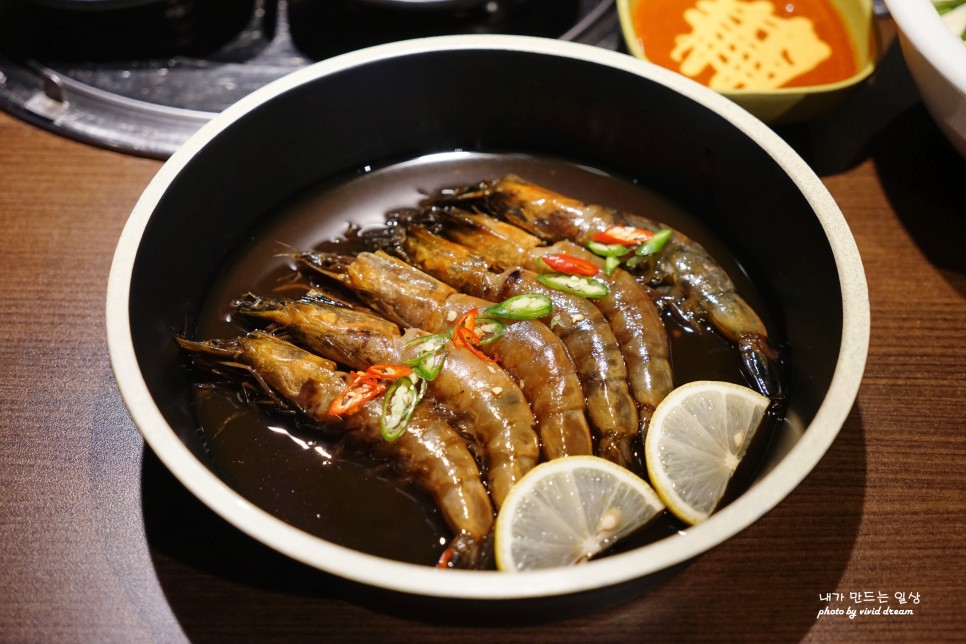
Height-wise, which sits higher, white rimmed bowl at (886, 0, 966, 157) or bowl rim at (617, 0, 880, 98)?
white rimmed bowl at (886, 0, 966, 157)

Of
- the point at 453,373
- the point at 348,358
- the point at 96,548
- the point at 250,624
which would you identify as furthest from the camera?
the point at 348,358

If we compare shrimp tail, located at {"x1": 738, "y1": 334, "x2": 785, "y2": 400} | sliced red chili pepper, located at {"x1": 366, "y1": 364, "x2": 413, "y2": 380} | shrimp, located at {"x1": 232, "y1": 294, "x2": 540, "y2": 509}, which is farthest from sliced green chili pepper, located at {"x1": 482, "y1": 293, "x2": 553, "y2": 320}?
shrimp tail, located at {"x1": 738, "y1": 334, "x2": 785, "y2": 400}

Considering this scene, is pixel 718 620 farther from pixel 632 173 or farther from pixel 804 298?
pixel 632 173

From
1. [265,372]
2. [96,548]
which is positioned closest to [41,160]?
[265,372]

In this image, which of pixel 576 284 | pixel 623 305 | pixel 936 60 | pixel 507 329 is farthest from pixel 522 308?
pixel 936 60

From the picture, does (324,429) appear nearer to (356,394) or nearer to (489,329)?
(356,394)

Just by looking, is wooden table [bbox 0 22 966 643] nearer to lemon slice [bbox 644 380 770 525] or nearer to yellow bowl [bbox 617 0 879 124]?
lemon slice [bbox 644 380 770 525]
